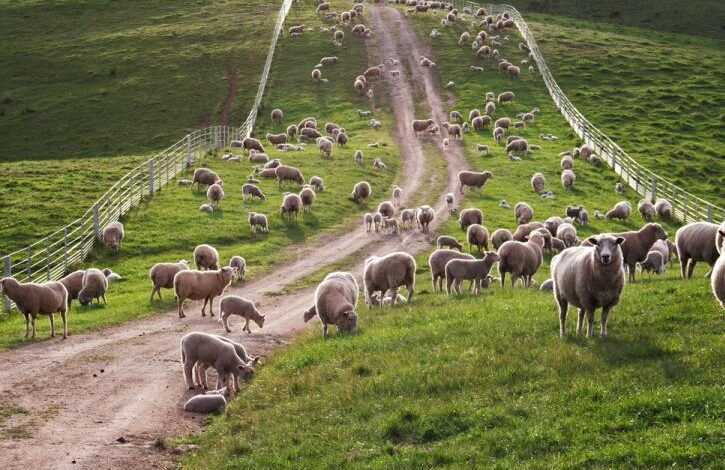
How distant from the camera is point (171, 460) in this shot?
1484 cm

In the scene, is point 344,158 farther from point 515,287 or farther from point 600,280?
point 600,280

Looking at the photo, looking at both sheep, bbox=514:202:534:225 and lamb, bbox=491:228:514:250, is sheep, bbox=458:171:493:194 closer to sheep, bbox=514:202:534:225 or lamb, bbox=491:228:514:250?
sheep, bbox=514:202:534:225

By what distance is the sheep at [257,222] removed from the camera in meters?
39.2

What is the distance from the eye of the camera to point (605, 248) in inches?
637

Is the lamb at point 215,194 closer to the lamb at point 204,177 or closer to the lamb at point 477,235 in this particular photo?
the lamb at point 204,177

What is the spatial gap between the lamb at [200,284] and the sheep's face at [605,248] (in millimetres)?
13262

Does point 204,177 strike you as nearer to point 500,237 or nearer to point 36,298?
point 500,237

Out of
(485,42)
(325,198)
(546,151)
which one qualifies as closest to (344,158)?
(325,198)

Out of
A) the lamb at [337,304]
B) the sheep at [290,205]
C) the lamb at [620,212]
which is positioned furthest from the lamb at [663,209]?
the lamb at [337,304]

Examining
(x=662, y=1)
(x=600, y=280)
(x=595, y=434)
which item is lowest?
(x=595, y=434)

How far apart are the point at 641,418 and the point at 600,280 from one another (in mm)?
4270

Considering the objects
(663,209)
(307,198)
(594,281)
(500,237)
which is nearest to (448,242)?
(500,237)

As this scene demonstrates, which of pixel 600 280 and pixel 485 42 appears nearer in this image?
pixel 600 280

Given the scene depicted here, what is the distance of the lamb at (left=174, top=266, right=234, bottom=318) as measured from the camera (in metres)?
26.6
